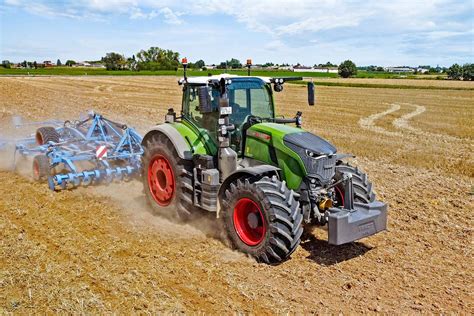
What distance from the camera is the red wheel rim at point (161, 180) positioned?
692 cm

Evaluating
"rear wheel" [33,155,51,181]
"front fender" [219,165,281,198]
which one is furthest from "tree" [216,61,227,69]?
"rear wheel" [33,155,51,181]

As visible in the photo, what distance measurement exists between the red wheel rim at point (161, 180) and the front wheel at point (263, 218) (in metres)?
1.42

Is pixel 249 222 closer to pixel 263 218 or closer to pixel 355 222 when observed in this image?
pixel 263 218

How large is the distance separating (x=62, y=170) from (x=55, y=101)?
15.0 meters

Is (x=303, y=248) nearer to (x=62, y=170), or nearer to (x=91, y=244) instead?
(x=91, y=244)

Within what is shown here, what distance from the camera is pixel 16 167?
966 centimetres

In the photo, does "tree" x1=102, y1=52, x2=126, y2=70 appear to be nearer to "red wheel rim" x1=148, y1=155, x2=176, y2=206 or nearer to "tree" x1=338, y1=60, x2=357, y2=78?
"tree" x1=338, y1=60, x2=357, y2=78

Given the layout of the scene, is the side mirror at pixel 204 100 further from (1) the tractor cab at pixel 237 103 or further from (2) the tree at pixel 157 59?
(2) the tree at pixel 157 59

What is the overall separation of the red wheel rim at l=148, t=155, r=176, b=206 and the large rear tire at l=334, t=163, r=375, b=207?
2.42m

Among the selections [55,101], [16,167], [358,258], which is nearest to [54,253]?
[358,258]

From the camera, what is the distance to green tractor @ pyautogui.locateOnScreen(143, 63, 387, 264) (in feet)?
17.2

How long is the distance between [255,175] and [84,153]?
16.1ft

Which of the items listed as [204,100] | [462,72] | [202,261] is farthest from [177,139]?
[462,72]

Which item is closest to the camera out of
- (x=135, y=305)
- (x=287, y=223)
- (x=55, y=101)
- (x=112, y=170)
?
(x=135, y=305)
